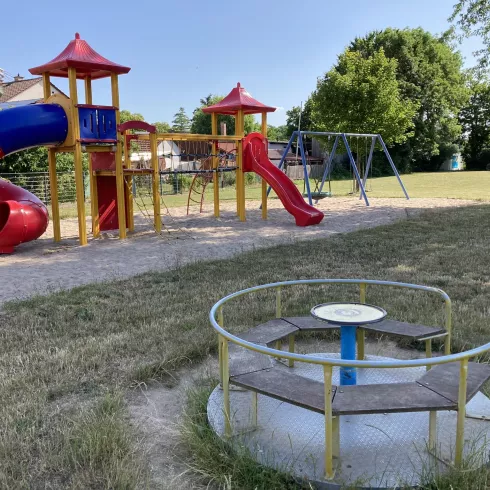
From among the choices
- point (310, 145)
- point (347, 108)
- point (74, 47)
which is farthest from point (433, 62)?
point (74, 47)

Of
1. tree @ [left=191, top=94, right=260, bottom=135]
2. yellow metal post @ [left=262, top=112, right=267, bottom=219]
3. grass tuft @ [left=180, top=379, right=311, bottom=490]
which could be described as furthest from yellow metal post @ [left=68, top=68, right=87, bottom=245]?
tree @ [left=191, top=94, right=260, bottom=135]

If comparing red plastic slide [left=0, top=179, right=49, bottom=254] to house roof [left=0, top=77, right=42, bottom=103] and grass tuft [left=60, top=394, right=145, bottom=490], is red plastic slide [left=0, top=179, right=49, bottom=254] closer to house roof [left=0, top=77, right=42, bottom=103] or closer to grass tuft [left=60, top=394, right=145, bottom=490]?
grass tuft [left=60, top=394, right=145, bottom=490]

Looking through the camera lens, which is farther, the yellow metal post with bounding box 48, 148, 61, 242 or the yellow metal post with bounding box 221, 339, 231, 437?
the yellow metal post with bounding box 48, 148, 61, 242

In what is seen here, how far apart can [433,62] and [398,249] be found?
40197mm

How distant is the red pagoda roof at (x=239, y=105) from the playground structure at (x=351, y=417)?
11167 mm

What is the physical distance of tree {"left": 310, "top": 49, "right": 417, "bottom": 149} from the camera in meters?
22.7

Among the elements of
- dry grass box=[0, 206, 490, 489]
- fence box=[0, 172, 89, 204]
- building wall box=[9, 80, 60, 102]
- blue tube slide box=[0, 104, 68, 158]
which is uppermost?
building wall box=[9, 80, 60, 102]

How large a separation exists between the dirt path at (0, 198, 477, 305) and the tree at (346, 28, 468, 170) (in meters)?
29.1

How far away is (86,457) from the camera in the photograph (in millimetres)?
2586

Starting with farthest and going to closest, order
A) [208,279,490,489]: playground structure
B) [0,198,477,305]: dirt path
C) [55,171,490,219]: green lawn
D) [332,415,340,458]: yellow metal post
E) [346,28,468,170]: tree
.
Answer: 1. [346,28,468,170]: tree
2. [55,171,490,219]: green lawn
3. [0,198,477,305]: dirt path
4. [332,415,340,458]: yellow metal post
5. [208,279,490,489]: playground structure

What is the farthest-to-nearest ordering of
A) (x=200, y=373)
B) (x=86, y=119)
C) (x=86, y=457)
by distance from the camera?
(x=86, y=119) → (x=200, y=373) → (x=86, y=457)

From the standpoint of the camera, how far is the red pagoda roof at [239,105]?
1380 cm

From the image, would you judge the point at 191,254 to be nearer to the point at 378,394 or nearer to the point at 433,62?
the point at 378,394

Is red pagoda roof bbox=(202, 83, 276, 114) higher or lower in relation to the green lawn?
higher
